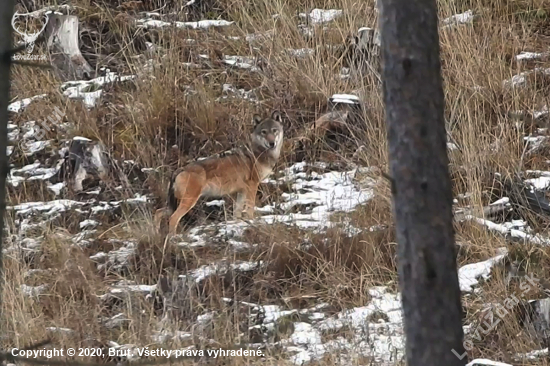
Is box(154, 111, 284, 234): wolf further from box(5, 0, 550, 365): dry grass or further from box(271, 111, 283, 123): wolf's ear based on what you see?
box(5, 0, 550, 365): dry grass

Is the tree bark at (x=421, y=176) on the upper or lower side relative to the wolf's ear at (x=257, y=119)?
upper

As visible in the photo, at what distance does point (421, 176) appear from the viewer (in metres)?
2.07

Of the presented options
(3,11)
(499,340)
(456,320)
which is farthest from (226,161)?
(3,11)

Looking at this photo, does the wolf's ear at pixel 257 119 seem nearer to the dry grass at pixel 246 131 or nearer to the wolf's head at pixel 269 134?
the wolf's head at pixel 269 134

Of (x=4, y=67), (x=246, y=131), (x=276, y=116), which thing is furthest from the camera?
(x=246, y=131)

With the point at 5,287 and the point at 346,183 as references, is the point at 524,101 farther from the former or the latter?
the point at 5,287

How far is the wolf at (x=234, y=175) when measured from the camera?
19.9ft

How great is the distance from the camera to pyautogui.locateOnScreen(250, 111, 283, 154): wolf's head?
643 centimetres

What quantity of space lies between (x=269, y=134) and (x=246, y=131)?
0.47 m

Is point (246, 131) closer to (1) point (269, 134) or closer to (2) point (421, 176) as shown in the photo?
(1) point (269, 134)

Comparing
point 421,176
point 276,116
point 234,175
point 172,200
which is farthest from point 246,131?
point 421,176

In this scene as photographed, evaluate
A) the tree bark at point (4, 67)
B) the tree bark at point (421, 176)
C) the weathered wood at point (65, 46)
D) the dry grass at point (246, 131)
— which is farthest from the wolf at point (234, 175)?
the tree bark at point (4, 67)

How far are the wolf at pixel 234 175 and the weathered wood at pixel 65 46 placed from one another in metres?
2.03

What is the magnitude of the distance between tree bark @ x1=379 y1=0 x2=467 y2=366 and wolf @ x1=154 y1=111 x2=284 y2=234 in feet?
12.3
